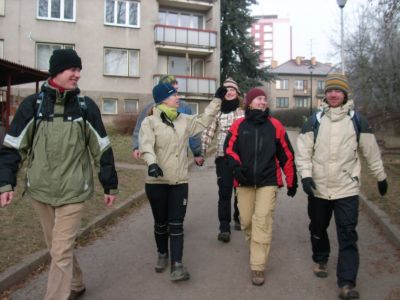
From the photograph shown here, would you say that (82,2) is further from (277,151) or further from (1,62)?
(277,151)

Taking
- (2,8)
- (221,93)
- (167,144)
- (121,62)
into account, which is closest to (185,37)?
(121,62)

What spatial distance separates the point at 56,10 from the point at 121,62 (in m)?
5.04

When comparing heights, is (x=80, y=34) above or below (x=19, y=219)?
above

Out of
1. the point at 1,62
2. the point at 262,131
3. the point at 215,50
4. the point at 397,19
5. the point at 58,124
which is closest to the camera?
the point at 58,124

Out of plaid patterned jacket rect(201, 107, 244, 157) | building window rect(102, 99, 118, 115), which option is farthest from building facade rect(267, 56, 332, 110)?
plaid patterned jacket rect(201, 107, 244, 157)

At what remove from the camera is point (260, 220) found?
4848 millimetres

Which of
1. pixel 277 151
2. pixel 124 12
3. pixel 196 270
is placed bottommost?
pixel 196 270

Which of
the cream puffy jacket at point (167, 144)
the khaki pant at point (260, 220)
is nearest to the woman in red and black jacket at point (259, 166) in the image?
the khaki pant at point (260, 220)

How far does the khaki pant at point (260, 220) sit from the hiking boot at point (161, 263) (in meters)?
0.97

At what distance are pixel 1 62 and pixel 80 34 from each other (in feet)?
55.7

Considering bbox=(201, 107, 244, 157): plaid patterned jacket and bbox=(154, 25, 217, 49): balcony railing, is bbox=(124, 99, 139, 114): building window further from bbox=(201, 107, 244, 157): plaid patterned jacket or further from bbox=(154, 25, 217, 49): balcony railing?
bbox=(201, 107, 244, 157): plaid patterned jacket

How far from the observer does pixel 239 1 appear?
112ft

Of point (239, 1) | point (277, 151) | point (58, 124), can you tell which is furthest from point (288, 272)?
point (239, 1)

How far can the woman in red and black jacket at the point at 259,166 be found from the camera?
4844 millimetres
